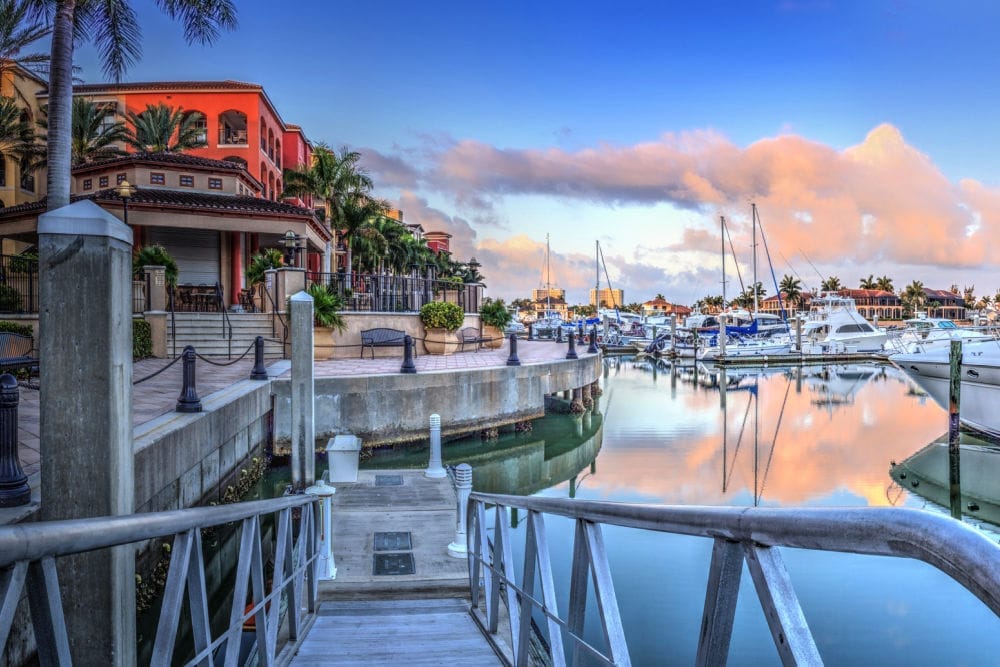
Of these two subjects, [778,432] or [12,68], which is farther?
[12,68]

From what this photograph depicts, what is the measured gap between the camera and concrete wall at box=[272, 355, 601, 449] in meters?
14.3

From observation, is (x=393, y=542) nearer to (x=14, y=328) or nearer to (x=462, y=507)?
(x=462, y=507)

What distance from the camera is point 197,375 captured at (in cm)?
1389

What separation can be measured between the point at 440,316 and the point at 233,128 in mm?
26618

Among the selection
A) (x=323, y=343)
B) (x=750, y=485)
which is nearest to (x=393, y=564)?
(x=750, y=485)

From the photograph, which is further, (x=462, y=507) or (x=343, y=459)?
(x=343, y=459)

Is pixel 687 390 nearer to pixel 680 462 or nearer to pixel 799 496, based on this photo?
pixel 680 462

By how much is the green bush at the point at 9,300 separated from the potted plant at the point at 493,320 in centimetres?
1523

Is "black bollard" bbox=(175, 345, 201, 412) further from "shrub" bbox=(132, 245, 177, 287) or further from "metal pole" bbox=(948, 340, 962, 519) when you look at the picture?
"metal pole" bbox=(948, 340, 962, 519)

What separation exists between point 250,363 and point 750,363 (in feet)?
133

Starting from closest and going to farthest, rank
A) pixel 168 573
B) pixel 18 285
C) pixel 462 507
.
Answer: pixel 168 573, pixel 462 507, pixel 18 285

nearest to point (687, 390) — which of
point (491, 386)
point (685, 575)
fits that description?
point (491, 386)

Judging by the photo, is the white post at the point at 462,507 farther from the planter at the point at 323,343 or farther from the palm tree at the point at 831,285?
the palm tree at the point at 831,285

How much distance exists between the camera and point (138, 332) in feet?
51.0
